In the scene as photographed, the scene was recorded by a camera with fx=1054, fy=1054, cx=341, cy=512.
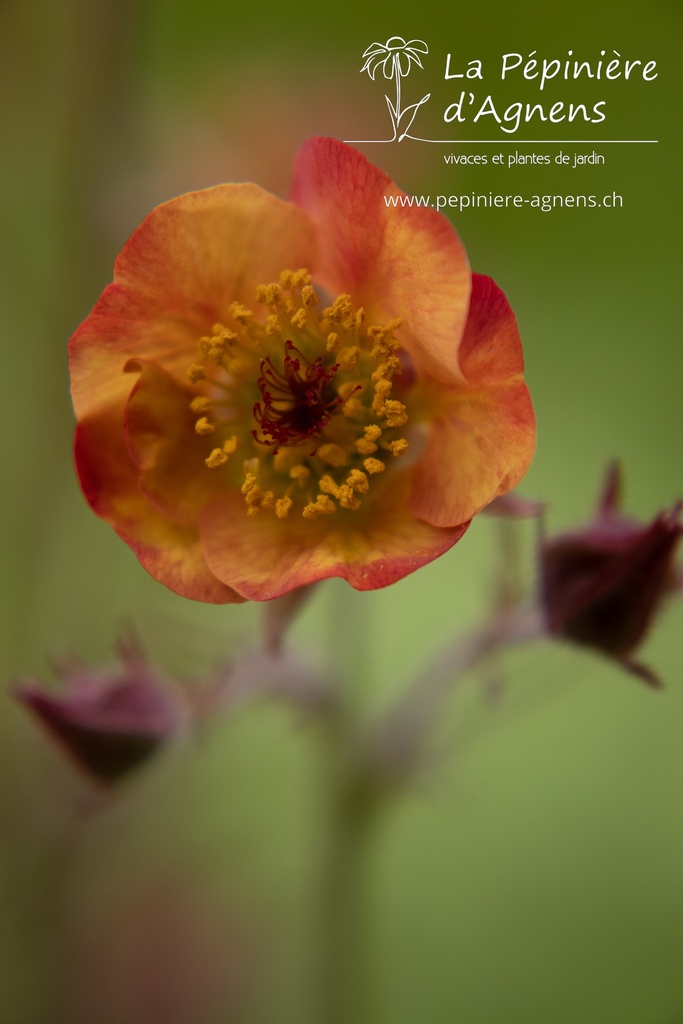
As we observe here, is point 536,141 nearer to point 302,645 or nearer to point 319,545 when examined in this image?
point 319,545

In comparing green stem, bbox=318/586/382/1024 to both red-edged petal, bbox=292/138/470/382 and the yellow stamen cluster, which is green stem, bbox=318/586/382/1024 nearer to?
the yellow stamen cluster

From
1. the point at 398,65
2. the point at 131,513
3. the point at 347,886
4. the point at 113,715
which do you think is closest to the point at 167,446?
the point at 131,513

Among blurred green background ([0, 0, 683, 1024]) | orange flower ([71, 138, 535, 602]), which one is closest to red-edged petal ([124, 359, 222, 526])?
orange flower ([71, 138, 535, 602])

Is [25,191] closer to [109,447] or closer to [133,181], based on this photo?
[133,181]

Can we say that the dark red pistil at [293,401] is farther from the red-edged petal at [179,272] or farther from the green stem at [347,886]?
the green stem at [347,886]

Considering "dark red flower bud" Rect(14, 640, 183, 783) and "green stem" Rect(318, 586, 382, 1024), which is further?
"green stem" Rect(318, 586, 382, 1024)
